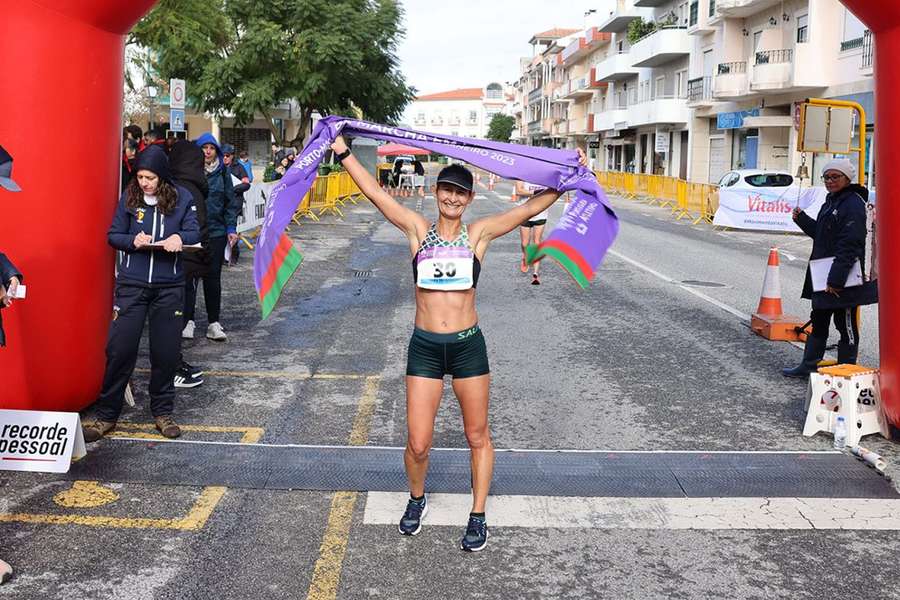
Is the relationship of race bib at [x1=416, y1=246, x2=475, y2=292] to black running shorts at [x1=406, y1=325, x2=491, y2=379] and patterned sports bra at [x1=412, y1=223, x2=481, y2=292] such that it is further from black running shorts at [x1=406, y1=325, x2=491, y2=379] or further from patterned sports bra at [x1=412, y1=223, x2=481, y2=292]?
black running shorts at [x1=406, y1=325, x2=491, y2=379]

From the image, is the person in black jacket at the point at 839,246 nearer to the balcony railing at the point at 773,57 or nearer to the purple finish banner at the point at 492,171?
the purple finish banner at the point at 492,171

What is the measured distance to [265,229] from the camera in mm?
4965

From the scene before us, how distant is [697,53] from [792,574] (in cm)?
4468

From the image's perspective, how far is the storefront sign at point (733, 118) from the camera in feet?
122

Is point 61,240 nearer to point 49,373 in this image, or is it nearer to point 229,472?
point 49,373

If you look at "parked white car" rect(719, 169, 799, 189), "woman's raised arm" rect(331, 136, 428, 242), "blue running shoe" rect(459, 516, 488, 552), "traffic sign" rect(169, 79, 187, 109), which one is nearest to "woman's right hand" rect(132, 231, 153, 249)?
"woman's raised arm" rect(331, 136, 428, 242)

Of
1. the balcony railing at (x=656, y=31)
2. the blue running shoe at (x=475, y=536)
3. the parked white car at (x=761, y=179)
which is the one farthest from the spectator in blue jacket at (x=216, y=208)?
the balcony railing at (x=656, y=31)

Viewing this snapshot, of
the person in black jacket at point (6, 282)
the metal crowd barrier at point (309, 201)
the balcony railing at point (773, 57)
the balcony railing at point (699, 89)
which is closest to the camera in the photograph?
the person in black jacket at point (6, 282)

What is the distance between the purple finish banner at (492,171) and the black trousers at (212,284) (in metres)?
3.71

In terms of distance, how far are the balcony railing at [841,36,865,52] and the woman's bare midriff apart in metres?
28.2

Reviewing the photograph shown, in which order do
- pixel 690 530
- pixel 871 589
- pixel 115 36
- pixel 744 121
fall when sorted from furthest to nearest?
pixel 744 121, pixel 115 36, pixel 690 530, pixel 871 589

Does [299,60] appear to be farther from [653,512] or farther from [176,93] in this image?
[653,512]

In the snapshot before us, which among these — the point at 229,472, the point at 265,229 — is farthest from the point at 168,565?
the point at 265,229

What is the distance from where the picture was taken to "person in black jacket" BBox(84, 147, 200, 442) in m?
5.99
